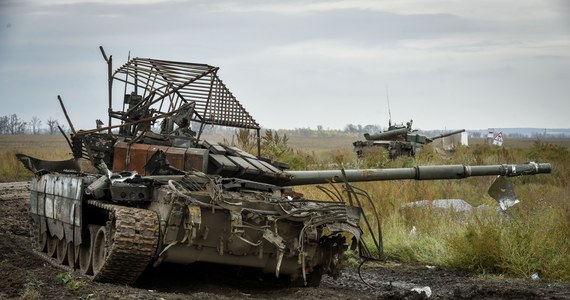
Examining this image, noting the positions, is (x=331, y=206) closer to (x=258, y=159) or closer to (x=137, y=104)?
(x=258, y=159)

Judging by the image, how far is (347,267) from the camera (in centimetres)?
1545

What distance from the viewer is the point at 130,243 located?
10.9 m

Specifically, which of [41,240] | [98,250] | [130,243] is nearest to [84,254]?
[98,250]

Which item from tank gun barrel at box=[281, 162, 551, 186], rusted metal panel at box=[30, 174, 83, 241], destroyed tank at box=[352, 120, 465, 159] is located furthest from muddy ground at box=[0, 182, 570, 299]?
destroyed tank at box=[352, 120, 465, 159]

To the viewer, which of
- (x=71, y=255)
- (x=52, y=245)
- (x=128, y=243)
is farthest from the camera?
(x=52, y=245)

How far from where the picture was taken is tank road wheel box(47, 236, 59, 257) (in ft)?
47.0

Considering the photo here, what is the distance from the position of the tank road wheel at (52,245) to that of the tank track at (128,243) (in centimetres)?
287

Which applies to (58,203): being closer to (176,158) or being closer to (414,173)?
(176,158)

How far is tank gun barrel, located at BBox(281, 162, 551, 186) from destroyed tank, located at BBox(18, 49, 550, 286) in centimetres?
2

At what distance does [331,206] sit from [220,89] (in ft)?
9.71

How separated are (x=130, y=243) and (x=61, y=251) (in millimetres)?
3443

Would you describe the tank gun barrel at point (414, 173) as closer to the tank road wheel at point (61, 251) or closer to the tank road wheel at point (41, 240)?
the tank road wheel at point (61, 251)

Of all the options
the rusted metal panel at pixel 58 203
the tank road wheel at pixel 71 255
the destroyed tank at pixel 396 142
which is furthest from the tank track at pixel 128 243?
the destroyed tank at pixel 396 142

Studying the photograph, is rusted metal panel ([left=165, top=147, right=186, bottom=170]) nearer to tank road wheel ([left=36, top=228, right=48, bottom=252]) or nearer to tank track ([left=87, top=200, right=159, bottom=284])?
tank track ([left=87, top=200, right=159, bottom=284])
